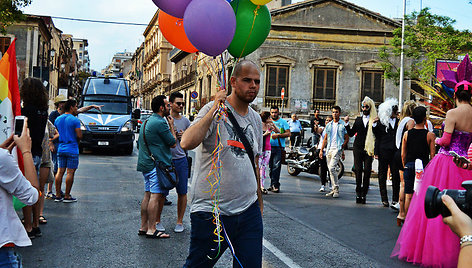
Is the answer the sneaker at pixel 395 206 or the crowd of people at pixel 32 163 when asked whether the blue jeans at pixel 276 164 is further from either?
the crowd of people at pixel 32 163

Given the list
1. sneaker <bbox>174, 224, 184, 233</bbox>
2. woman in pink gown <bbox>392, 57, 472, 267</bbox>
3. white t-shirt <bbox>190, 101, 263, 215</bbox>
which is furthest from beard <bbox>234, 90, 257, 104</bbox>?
Answer: sneaker <bbox>174, 224, 184, 233</bbox>

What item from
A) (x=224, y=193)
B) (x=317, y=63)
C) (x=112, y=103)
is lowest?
(x=224, y=193)

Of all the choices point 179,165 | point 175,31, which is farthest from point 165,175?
point 175,31

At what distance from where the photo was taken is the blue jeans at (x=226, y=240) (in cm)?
312

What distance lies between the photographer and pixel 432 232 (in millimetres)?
5078

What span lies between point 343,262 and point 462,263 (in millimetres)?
3610

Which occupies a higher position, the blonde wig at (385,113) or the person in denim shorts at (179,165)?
the blonde wig at (385,113)

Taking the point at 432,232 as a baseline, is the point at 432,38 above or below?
above

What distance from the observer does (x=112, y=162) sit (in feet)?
49.1

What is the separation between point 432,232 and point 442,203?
369cm

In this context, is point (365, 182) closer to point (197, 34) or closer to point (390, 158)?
point (390, 158)

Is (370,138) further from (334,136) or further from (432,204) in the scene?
(432,204)

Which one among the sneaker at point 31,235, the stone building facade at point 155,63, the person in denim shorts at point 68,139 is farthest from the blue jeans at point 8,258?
the stone building facade at point 155,63

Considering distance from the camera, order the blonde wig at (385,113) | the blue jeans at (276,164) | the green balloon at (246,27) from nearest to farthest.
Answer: the green balloon at (246,27), the blonde wig at (385,113), the blue jeans at (276,164)
